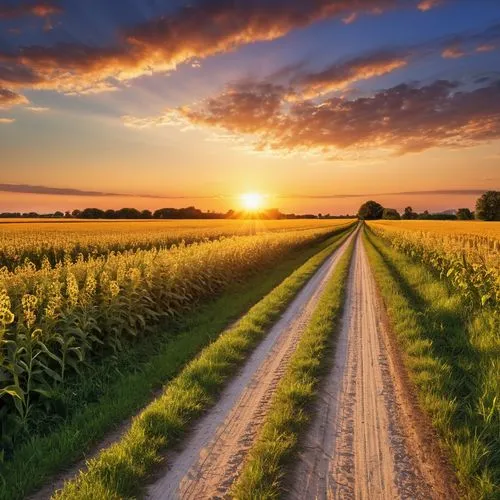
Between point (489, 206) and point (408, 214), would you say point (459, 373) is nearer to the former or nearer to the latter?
point (489, 206)

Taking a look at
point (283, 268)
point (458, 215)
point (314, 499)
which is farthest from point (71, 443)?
point (458, 215)

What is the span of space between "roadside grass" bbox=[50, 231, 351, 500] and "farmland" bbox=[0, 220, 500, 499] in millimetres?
23

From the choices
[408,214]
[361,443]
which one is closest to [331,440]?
[361,443]

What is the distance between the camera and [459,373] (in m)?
7.57

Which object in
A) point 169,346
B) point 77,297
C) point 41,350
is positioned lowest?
point 169,346

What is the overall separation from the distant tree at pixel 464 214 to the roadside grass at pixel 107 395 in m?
142

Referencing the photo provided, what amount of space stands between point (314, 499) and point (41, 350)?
4949 mm

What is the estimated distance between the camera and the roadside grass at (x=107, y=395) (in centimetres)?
493

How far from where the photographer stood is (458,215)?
142 metres

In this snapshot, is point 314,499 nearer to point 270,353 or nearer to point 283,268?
point 270,353

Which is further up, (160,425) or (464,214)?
(464,214)

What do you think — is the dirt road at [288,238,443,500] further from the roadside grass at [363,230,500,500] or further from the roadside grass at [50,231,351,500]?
the roadside grass at [50,231,351,500]

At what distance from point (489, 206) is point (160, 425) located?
412 ft

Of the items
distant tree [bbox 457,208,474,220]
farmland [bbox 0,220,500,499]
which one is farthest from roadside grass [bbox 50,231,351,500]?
distant tree [bbox 457,208,474,220]
